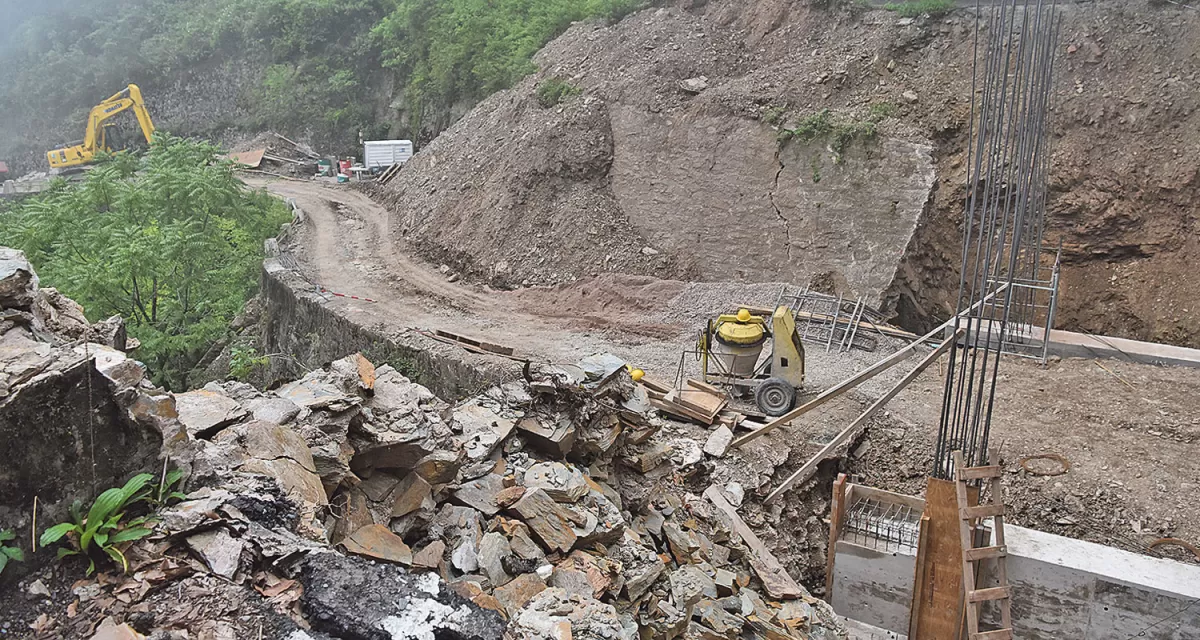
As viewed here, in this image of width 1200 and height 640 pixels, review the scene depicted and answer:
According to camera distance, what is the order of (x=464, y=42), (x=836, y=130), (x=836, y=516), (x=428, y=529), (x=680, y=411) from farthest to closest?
(x=464, y=42) → (x=836, y=130) → (x=680, y=411) → (x=836, y=516) → (x=428, y=529)

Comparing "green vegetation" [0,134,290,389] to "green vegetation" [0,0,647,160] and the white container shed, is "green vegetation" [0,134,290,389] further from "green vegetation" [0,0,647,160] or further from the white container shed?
"green vegetation" [0,0,647,160]

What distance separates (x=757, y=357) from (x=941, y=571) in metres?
4.49

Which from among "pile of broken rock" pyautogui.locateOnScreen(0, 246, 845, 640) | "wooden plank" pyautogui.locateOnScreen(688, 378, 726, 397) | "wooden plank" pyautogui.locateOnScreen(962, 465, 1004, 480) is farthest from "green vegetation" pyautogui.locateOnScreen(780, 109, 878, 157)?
"wooden plank" pyautogui.locateOnScreen(962, 465, 1004, 480)

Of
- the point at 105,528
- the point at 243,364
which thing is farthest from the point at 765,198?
the point at 105,528

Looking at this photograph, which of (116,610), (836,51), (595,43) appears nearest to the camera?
(116,610)

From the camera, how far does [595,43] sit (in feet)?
70.0

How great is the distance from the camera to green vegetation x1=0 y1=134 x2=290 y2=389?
1691 centimetres

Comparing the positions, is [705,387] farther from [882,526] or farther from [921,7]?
[921,7]

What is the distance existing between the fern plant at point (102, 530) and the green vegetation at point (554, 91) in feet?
56.9

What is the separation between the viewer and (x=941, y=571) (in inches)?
339

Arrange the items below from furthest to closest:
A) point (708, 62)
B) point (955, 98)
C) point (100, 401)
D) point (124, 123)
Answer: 1. point (124, 123)
2. point (708, 62)
3. point (955, 98)
4. point (100, 401)

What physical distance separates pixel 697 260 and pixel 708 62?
17.9 ft

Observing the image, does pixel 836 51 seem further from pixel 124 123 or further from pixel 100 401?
pixel 124 123

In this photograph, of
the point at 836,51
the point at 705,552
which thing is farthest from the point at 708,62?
the point at 705,552
